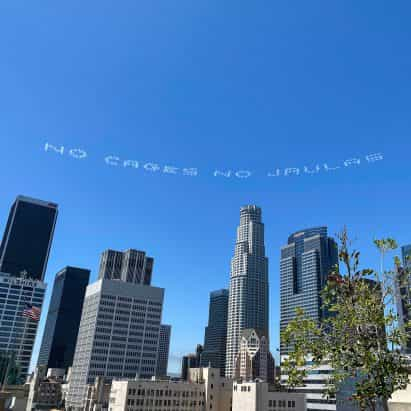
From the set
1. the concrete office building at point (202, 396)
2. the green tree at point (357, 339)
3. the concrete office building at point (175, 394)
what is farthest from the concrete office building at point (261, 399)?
the green tree at point (357, 339)

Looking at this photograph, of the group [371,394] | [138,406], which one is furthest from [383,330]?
[138,406]

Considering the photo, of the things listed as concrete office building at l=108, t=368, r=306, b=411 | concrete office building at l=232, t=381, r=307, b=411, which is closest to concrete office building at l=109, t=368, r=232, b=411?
concrete office building at l=108, t=368, r=306, b=411

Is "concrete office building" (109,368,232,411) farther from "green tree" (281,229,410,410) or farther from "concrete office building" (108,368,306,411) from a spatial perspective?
"green tree" (281,229,410,410)

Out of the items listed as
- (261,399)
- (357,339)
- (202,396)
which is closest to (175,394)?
(202,396)

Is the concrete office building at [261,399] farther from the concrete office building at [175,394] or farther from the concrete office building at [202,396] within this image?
the concrete office building at [175,394]

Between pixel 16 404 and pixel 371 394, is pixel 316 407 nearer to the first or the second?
pixel 16 404

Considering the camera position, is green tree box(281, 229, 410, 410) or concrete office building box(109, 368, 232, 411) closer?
green tree box(281, 229, 410, 410)

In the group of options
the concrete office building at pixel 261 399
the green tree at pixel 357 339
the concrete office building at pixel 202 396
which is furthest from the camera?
the concrete office building at pixel 202 396

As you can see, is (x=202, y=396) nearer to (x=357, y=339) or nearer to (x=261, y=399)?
(x=261, y=399)
